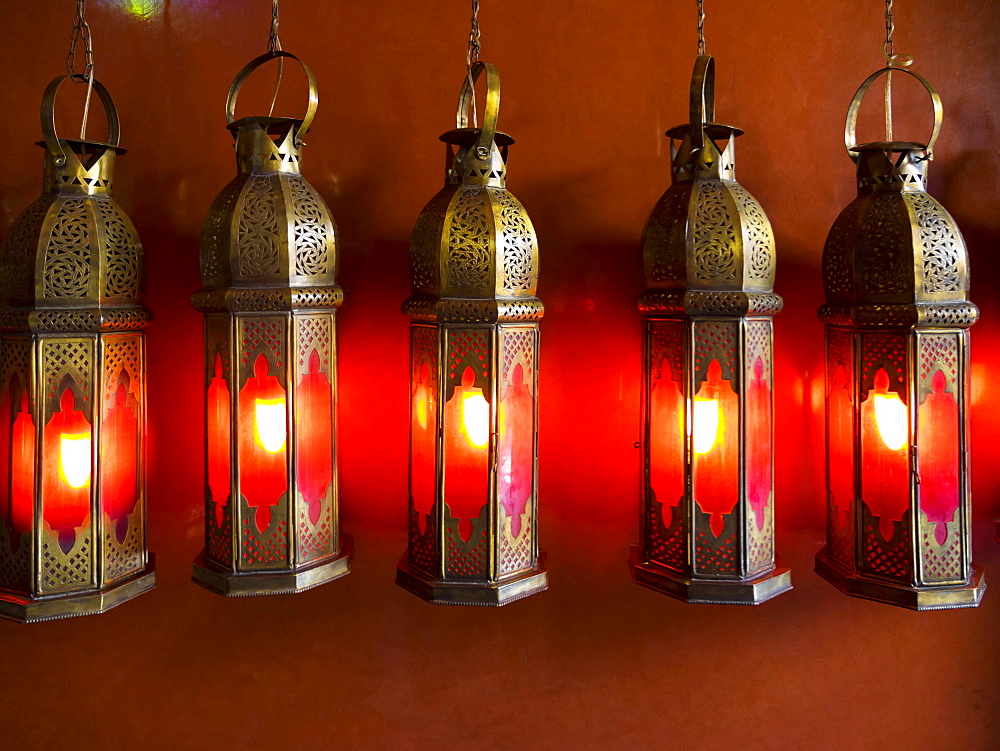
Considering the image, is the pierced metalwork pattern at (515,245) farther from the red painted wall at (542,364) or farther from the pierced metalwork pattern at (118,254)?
the pierced metalwork pattern at (118,254)

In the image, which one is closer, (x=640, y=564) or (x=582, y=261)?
(x=640, y=564)

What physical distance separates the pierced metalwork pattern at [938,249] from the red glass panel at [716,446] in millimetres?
479

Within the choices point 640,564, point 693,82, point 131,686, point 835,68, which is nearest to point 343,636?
point 131,686

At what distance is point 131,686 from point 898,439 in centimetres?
198

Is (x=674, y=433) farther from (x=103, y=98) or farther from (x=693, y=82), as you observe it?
(x=103, y=98)

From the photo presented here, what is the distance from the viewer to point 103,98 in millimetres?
1661

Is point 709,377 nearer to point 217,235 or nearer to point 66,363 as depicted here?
point 217,235

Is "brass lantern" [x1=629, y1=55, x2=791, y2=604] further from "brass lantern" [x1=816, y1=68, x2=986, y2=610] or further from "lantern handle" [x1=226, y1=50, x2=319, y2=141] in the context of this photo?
"lantern handle" [x1=226, y1=50, x2=319, y2=141]

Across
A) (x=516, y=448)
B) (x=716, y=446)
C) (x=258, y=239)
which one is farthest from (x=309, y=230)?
(x=716, y=446)

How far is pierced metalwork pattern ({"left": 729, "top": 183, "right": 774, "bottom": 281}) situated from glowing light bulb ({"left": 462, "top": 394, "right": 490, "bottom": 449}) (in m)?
0.63

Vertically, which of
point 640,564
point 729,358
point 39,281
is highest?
point 39,281

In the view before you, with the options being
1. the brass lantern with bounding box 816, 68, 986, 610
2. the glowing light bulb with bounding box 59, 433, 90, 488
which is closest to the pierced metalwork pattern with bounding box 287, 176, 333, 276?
the glowing light bulb with bounding box 59, 433, 90, 488

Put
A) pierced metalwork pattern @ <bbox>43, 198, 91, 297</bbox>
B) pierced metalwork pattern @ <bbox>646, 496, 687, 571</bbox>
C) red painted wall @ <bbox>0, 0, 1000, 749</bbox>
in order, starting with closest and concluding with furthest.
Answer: pierced metalwork pattern @ <bbox>43, 198, 91, 297</bbox> < pierced metalwork pattern @ <bbox>646, 496, 687, 571</bbox> < red painted wall @ <bbox>0, 0, 1000, 749</bbox>

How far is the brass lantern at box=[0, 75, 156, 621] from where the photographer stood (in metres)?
1.50
